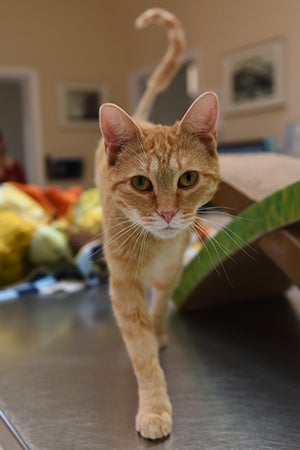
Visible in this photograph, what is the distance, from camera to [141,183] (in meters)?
0.79

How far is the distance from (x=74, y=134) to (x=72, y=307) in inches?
150

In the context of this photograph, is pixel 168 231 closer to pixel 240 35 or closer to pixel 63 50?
pixel 240 35

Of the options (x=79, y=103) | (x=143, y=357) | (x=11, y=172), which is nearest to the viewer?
(x=143, y=357)

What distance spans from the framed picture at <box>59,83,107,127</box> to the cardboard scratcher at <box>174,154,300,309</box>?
3900 mm

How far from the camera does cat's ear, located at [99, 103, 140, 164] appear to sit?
2.47 ft

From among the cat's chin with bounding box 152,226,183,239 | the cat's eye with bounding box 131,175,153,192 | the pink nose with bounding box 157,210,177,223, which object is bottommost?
the cat's chin with bounding box 152,226,183,239

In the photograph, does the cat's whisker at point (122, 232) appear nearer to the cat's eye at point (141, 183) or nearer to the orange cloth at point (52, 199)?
the cat's eye at point (141, 183)

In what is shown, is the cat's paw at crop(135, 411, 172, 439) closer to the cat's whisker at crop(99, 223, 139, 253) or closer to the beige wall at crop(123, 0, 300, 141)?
the cat's whisker at crop(99, 223, 139, 253)

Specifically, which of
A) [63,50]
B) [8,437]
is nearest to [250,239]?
[8,437]

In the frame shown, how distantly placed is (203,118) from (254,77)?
2.94 meters

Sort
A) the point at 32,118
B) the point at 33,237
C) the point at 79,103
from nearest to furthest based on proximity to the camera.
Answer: the point at 33,237 < the point at 32,118 < the point at 79,103

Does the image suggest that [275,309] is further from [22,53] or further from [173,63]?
[22,53]

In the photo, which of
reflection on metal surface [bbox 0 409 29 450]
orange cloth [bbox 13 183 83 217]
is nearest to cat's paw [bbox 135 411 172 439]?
reflection on metal surface [bbox 0 409 29 450]

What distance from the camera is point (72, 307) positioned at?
1487mm
